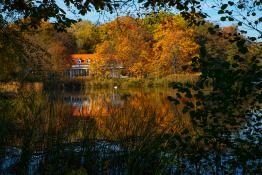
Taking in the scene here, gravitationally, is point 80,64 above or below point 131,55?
below

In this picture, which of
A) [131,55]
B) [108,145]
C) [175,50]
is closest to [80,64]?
[131,55]

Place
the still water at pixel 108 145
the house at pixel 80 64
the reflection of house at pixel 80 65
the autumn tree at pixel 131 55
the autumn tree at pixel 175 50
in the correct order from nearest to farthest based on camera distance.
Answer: the still water at pixel 108 145 < the autumn tree at pixel 175 50 < the autumn tree at pixel 131 55 < the reflection of house at pixel 80 65 < the house at pixel 80 64

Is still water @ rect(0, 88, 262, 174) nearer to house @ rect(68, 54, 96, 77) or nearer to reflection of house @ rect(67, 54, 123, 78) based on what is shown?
reflection of house @ rect(67, 54, 123, 78)

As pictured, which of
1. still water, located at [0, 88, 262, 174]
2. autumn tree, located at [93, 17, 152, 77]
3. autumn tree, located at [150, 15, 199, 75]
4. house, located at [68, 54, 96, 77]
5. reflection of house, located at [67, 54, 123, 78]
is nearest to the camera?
still water, located at [0, 88, 262, 174]

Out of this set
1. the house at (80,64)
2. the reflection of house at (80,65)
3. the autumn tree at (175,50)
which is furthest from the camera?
the house at (80,64)

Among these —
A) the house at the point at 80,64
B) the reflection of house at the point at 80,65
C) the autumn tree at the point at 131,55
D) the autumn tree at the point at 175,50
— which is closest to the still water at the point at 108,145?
the autumn tree at the point at 131,55

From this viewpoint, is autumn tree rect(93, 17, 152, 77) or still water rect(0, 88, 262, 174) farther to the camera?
autumn tree rect(93, 17, 152, 77)

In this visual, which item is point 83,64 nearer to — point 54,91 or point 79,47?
point 79,47

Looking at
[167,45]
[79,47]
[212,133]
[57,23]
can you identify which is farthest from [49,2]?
[79,47]

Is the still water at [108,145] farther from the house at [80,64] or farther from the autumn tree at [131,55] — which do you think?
the house at [80,64]

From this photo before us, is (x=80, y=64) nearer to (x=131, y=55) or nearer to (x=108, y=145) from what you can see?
(x=131, y=55)

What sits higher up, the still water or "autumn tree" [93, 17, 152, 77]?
"autumn tree" [93, 17, 152, 77]

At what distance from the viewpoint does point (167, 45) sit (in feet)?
136

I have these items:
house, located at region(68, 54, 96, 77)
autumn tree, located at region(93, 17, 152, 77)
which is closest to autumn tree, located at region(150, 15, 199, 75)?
autumn tree, located at region(93, 17, 152, 77)
